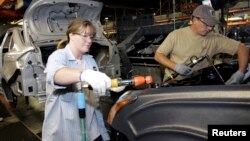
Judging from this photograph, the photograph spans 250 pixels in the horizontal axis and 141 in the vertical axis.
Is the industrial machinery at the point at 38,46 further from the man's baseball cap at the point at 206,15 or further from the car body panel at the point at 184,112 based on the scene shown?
the car body panel at the point at 184,112

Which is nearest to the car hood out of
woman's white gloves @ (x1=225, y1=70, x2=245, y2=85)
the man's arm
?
the man's arm

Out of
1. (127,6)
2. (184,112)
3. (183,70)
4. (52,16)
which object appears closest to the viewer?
(184,112)

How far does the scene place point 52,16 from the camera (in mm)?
5820

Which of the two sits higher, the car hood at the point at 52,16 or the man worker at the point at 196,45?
the car hood at the point at 52,16

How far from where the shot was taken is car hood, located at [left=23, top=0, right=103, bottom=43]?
516 cm

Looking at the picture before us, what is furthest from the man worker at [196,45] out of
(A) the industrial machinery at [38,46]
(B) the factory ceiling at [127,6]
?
(B) the factory ceiling at [127,6]

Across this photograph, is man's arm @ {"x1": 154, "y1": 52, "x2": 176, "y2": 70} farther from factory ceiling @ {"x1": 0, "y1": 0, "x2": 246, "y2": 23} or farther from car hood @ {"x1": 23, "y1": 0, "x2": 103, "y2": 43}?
factory ceiling @ {"x1": 0, "y1": 0, "x2": 246, "y2": 23}

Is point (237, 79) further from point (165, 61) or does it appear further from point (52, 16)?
point (52, 16)

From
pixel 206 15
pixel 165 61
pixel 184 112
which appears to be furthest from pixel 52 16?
pixel 184 112

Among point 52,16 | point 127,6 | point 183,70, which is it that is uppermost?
point 127,6

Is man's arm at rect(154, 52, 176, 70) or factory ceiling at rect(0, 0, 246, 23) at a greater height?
factory ceiling at rect(0, 0, 246, 23)

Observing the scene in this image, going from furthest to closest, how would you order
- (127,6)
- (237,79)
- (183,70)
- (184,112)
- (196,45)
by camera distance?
(127,6), (196,45), (183,70), (237,79), (184,112)

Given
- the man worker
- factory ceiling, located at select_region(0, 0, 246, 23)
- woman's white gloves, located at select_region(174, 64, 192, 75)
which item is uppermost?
factory ceiling, located at select_region(0, 0, 246, 23)

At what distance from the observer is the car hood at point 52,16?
516cm
